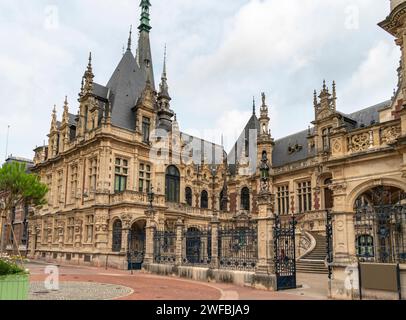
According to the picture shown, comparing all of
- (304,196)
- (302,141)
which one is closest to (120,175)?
(304,196)

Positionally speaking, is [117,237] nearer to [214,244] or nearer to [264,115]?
[214,244]

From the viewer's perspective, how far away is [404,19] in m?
12.5

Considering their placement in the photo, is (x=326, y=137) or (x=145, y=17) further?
(x=145, y=17)

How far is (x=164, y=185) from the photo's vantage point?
33406 mm

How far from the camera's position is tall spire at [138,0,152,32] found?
4847 cm

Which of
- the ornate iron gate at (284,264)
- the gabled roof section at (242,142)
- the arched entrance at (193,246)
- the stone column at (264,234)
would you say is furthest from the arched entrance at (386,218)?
the gabled roof section at (242,142)

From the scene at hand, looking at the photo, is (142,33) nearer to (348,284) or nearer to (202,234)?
(202,234)

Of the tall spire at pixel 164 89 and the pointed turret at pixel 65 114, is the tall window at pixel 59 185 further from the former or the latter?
the tall spire at pixel 164 89

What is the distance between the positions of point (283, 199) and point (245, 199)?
17.5 ft

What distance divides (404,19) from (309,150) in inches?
835
